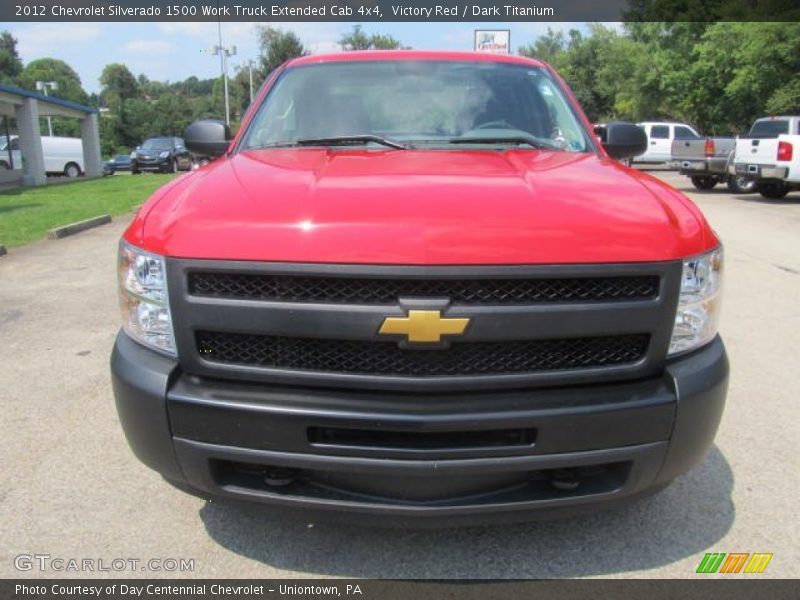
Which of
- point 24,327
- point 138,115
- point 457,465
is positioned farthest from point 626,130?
point 138,115

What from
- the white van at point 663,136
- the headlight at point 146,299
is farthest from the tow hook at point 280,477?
the white van at point 663,136

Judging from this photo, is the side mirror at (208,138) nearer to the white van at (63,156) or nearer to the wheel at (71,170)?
the white van at (63,156)

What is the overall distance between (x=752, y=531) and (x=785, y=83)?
92.8 feet

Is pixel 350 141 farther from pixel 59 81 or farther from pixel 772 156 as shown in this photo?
pixel 59 81

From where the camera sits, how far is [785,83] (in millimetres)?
26031

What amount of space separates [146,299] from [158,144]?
32.1 metres

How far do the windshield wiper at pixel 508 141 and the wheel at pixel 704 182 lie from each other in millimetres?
17524

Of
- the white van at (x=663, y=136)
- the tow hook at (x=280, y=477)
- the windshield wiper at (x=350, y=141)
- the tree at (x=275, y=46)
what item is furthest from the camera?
the tree at (x=275, y=46)

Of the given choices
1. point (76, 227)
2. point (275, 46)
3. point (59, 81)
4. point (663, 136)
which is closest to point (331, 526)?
point (76, 227)

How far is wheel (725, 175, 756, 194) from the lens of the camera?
1777 centimetres

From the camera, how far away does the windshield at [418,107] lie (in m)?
3.37

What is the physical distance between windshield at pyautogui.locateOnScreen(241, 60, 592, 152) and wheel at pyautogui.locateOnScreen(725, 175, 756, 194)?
16082 mm

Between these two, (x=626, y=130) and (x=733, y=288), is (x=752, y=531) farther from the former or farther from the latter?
(x=733, y=288)

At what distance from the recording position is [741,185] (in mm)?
17906
